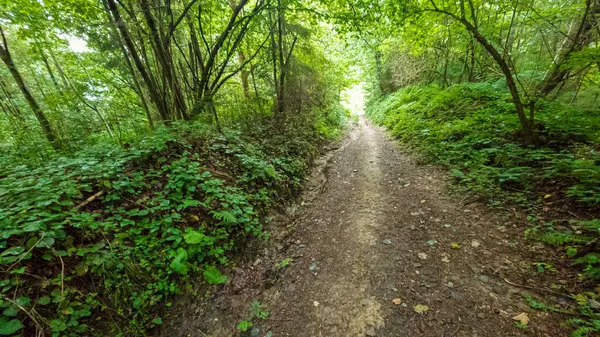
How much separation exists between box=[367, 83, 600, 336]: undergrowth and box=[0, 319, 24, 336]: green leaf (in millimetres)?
4653

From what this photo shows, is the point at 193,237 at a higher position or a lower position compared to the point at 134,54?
lower

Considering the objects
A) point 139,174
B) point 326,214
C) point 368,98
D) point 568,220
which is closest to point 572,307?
point 568,220

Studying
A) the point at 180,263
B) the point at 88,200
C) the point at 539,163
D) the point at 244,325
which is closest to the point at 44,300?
the point at 180,263

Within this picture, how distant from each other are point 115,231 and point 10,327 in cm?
107

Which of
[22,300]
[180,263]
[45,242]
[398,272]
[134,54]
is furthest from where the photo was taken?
[134,54]

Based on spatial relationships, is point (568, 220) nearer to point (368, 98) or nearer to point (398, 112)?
point (398, 112)

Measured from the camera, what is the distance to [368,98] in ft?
68.6

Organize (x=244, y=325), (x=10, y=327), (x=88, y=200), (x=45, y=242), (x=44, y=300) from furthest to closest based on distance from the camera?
(x=88, y=200)
(x=244, y=325)
(x=45, y=242)
(x=44, y=300)
(x=10, y=327)

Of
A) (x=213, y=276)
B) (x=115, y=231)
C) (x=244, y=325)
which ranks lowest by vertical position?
(x=244, y=325)

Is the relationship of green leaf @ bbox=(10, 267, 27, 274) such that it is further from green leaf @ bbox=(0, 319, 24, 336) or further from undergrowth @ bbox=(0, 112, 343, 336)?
green leaf @ bbox=(0, 319, 24, 336)

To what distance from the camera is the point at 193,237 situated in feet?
9.30

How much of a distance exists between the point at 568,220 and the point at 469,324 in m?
2.19

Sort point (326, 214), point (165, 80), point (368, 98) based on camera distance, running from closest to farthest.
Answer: point (326, 214) < point (165, 80) < point (368, 98)

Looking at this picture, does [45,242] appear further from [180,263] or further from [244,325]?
[244,325]
